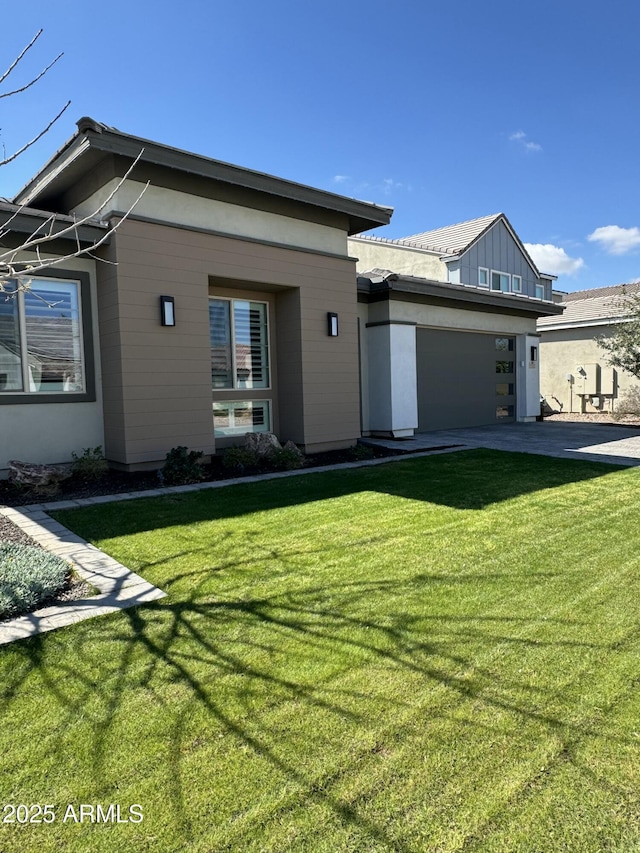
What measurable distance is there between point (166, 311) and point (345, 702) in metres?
6.60

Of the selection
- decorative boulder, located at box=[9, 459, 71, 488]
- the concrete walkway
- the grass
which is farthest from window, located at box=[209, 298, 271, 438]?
the grass

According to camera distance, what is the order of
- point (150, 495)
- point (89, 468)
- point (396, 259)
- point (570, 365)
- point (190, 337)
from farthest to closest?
point (570, 365) < point (396, 259) < point (190, 337) < point (89, 468) < point (150, 495)

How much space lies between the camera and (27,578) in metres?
3.58

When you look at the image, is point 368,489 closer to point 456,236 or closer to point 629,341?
point 629,341

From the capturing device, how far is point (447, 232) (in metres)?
21.9

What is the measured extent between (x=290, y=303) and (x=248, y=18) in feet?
15.5

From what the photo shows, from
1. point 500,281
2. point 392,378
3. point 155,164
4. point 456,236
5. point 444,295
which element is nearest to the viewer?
point 155,164

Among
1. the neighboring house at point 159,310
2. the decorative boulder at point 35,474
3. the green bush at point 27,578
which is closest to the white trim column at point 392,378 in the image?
the neighboring house at point 159,310

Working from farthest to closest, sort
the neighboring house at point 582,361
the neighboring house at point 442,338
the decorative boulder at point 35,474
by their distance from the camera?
the neighboring house at point 582,361 → the neighboring house at point 442,338 → the decorative boulder at point 35,474

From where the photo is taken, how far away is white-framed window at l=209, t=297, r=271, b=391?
941 centimetres

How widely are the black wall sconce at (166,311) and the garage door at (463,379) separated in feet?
21.9

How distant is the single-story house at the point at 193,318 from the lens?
754cm

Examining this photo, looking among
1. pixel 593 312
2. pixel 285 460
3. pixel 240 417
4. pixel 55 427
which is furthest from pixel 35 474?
pixel 593 312

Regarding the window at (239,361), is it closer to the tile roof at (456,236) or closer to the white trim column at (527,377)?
the white trim column at (527,377)
